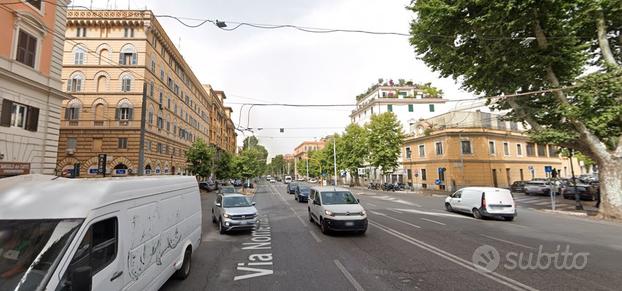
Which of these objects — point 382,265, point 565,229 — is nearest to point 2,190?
point 382,265

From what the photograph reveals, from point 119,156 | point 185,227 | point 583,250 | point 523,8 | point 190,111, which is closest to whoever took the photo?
point 185,227

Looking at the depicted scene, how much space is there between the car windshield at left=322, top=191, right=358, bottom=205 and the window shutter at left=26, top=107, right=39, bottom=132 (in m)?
16.6

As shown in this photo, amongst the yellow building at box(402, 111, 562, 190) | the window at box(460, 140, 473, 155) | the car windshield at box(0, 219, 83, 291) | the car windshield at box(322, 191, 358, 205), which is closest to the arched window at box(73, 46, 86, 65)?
the car windshield at box(322, 191, 358, 205)

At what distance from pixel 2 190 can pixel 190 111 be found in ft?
148

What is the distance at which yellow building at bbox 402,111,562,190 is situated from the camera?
37156mm

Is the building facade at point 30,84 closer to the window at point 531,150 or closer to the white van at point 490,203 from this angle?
the white van at point 490,203

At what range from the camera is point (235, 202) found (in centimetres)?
1247

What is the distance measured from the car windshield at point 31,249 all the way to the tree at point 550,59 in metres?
15.3

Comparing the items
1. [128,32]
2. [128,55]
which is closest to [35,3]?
[128,55]

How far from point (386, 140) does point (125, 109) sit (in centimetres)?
3353

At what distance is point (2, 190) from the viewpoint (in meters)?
3.46

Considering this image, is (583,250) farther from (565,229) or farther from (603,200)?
(603,200)

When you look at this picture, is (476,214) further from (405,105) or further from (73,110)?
(405,105)

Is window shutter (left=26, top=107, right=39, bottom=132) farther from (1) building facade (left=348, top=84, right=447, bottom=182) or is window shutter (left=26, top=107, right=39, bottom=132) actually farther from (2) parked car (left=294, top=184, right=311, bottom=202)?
(1) building facade (left=348, top=84, right=447, bottom=182)
